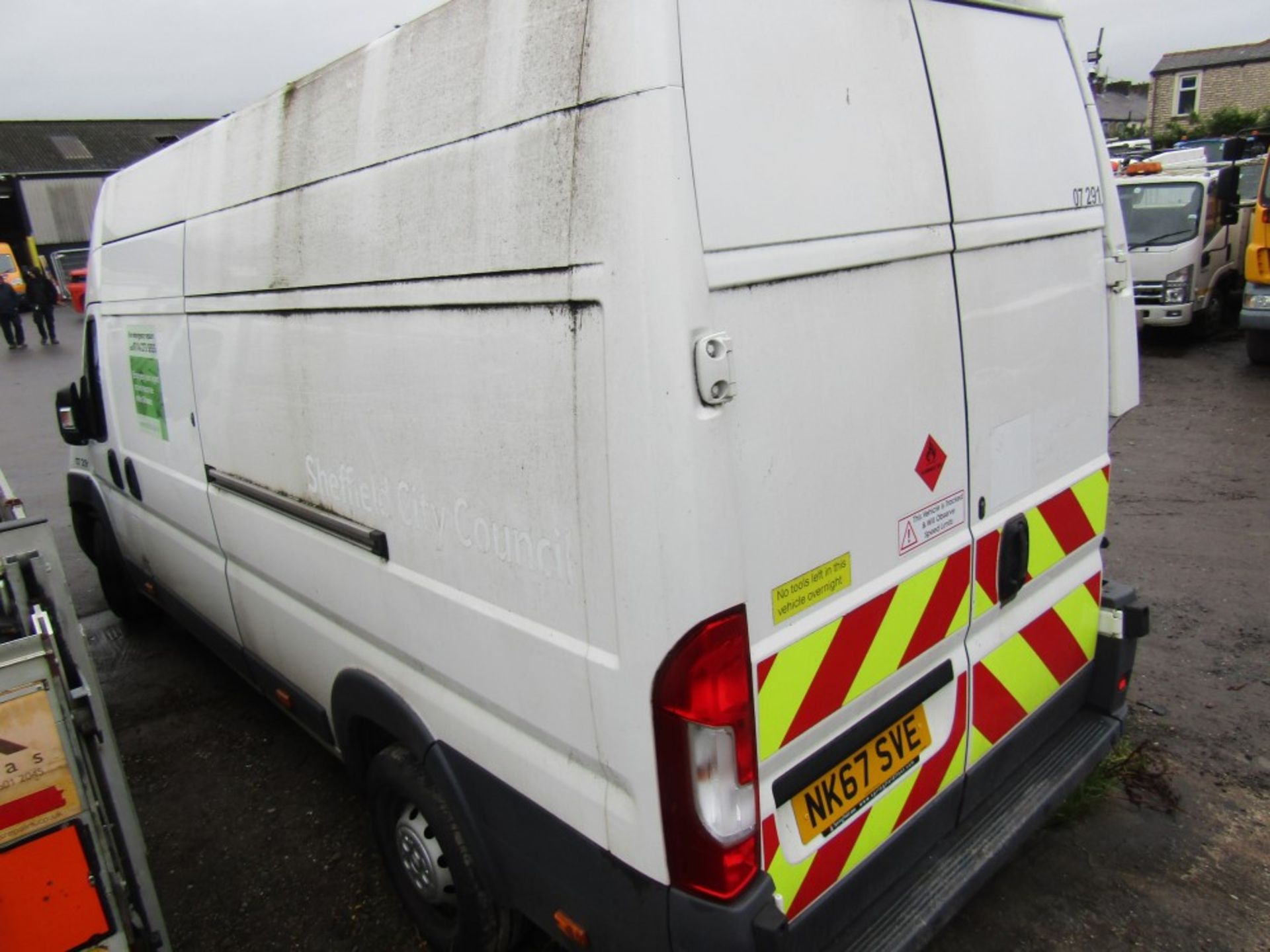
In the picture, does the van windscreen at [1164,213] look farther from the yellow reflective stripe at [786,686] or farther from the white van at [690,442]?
the yellow reflective stripe at [786,686]

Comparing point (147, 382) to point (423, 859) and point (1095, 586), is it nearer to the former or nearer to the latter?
point (423, 859)

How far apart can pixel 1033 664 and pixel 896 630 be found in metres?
0.72

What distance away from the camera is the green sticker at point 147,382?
142 inches

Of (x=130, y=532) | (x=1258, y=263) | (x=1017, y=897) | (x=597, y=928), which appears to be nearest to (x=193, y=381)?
(x=130, y=532)

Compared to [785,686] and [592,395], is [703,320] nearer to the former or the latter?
[592,395]

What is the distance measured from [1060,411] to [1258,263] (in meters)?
8.10

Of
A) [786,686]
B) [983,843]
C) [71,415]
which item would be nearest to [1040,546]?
[983,843]

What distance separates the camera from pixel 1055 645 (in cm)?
263

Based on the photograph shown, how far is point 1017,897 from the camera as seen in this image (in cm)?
269

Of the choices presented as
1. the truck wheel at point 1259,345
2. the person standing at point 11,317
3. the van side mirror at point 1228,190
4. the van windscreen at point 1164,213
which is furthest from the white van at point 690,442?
the person standing at point 11,317

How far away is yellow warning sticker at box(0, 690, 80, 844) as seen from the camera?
1.92m

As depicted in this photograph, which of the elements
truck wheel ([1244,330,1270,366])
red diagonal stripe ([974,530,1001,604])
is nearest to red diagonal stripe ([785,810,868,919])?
red diagonal stripe ([974,530,1001,604])

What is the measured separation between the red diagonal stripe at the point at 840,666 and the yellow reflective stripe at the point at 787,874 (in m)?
0.25

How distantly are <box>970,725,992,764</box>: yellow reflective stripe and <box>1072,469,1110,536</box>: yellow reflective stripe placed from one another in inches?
29.4
